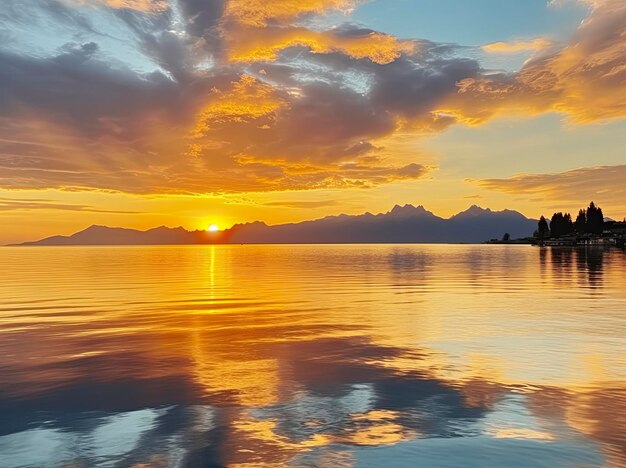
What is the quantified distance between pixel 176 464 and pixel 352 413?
17.7ft

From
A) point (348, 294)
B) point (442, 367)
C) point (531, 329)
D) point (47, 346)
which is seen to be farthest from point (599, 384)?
point (348, 294)

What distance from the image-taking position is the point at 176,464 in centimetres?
1104

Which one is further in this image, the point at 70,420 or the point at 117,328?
the point at 117,328

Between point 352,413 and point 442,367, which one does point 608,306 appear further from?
point 352,413

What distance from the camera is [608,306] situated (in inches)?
1531

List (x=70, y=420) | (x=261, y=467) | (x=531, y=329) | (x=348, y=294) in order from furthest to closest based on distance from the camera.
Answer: (x=348, y=294)
(x=531, y=329)
(x=70, y=420)
(x=261, y=467)

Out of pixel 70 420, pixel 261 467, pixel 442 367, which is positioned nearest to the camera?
pixel 261 467

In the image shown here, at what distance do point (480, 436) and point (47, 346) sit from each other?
69.3ft

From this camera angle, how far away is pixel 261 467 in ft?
35.8

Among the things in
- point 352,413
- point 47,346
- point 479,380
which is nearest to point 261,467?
point 352,413

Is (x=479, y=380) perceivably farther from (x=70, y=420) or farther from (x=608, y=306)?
(x=608, y=306)

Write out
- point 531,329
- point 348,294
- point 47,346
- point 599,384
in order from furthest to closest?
point 348,294, point 531,329, point 47,346, point 599,384

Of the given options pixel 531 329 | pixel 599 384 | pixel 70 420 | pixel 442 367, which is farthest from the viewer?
pixel 531 329

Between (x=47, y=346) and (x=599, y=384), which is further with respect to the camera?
(x=47, y=346)
